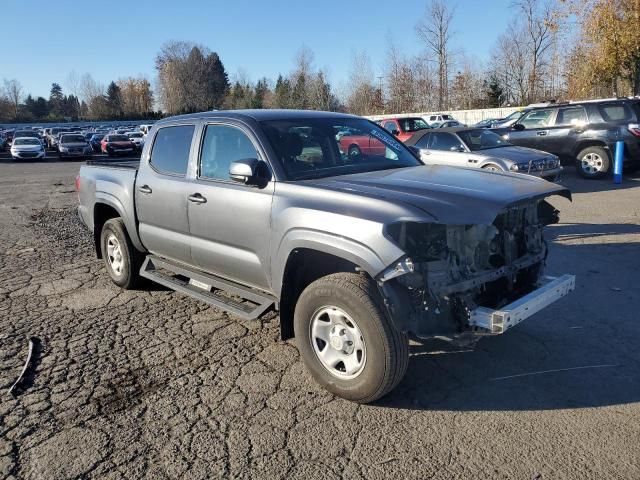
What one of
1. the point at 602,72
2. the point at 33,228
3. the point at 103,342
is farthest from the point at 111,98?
the point at 103,342

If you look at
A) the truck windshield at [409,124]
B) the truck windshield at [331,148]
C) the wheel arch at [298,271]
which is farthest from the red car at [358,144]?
the truck windshield at [409,124]

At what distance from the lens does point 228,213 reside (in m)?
4.36

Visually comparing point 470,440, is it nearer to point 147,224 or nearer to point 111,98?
point 147,224

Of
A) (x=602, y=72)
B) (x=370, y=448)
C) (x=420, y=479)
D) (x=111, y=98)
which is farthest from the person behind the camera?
(x=111, y=98)

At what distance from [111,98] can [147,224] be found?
109024 mm

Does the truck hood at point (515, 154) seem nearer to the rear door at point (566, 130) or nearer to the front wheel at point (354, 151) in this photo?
the rear door at point (566, 130)

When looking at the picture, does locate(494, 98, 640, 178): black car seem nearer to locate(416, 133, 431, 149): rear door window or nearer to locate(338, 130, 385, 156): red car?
locate(416, 133, 431, 149): rear door window

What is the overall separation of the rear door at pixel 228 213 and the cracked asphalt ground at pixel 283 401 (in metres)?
0.69

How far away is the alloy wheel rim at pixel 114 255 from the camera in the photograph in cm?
611

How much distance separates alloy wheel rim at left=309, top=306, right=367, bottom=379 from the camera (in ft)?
11.5

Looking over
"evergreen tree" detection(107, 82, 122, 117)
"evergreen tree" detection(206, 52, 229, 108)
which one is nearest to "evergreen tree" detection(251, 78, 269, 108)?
"evergreen tree" detection(206, 52, 229, 108)

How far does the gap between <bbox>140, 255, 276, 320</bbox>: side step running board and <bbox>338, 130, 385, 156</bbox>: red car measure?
58.1 inches

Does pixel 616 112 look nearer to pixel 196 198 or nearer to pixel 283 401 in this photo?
pixel 196 198

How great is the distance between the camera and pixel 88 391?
3.88 m
